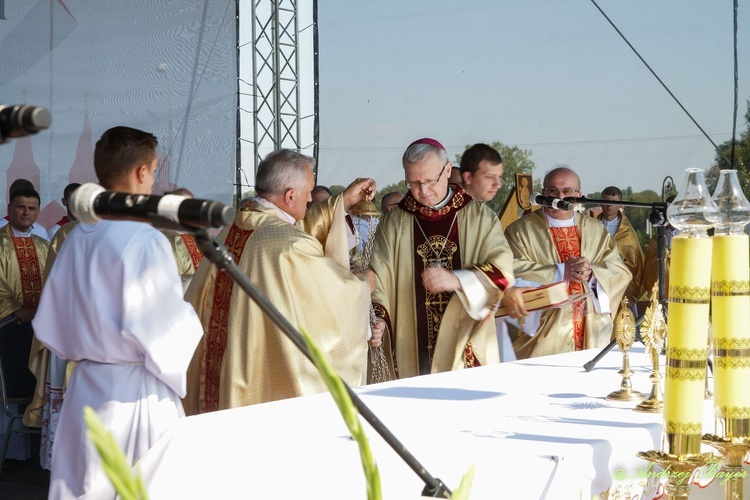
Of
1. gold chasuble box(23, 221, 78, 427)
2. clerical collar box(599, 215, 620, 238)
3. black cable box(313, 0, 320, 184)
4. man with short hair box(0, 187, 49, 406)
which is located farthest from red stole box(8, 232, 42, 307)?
clerical collar box(599, 215, 620, 238)

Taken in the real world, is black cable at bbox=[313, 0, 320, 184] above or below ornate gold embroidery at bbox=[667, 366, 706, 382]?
above

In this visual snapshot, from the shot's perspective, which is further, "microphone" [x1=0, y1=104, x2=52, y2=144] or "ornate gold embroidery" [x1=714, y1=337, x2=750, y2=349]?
"ornate gold embroidery" [x1=714, y1=337, x2=750, y2=349]

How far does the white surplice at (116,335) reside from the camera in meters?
2.74

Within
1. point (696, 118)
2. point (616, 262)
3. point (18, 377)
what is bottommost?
point (18, 377)

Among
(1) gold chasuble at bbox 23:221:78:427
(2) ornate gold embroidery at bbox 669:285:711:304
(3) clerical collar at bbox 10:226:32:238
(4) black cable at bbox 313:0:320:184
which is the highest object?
(4) black cable at bbox 313:0:320:184

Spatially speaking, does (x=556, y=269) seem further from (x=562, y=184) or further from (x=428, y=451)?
(x=428, y=451)

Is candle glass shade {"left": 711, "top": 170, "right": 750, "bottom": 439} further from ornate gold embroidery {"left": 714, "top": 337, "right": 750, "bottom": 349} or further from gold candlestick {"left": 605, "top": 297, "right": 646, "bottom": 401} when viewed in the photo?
gold candlestick {"left": 605, "top": 297, "right": 646, "bottom": 401}

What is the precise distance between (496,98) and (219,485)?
10.5 meters

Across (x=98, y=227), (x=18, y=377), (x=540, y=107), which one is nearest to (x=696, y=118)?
(x=540, y=107)

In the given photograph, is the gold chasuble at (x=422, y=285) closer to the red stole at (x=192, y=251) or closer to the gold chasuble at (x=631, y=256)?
the red stole at (x=192, y=251)

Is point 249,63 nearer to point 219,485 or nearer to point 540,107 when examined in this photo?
point 540,107

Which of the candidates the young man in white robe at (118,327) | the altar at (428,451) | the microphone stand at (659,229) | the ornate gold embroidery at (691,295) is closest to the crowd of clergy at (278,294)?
the young man in white robe at (118,327)

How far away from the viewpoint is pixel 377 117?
39.4ft

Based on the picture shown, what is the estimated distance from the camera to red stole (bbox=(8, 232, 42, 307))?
694 cm
